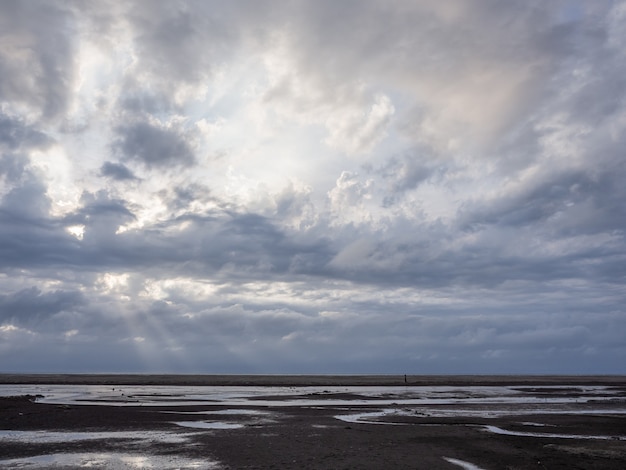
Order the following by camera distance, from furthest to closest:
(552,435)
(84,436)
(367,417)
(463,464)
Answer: (367,417), (552,435), (84,436), (463,464)

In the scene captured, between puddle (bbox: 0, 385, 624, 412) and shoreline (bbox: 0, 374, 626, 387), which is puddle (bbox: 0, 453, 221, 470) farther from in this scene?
shoreline (bbox: 0, 374, 626, 387)

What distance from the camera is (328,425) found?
118 feet

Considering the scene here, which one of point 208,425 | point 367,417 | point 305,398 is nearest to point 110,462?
point 208,425

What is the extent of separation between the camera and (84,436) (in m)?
30.9

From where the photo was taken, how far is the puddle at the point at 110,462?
21.6 meters

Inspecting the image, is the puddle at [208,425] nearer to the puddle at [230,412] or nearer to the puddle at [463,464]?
the puddle at [230,412]

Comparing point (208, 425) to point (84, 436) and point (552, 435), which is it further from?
point (552, 435)

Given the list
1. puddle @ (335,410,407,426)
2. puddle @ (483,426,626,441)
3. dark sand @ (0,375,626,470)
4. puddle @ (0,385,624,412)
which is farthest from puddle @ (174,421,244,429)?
puddle @ (0,385,624,412)

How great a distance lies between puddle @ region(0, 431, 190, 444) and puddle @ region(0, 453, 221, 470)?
501cm

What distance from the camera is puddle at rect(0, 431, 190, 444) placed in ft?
95.3

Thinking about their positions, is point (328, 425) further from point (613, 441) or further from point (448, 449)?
point (613, 441)

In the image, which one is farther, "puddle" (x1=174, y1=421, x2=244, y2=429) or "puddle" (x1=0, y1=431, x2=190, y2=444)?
"puddle" (x1=174, y1=421, x2=244, y2=429)

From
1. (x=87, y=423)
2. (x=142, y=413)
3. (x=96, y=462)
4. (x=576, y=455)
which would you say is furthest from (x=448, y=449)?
(x=142, y=413)

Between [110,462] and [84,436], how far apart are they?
32.0ft
